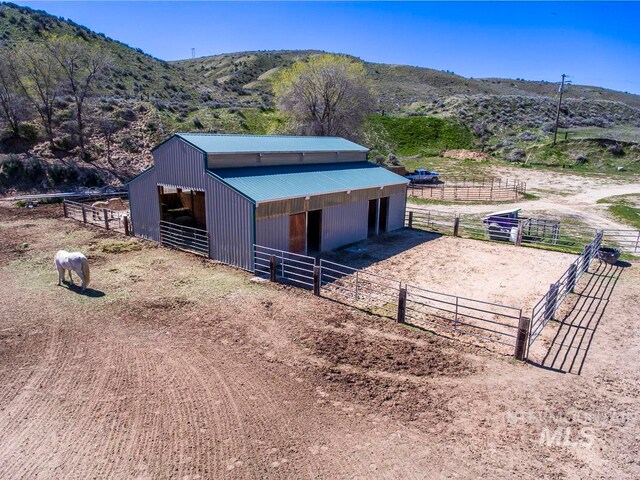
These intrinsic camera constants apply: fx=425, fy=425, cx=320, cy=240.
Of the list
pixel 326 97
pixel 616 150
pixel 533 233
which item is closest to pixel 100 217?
pixel 533 233

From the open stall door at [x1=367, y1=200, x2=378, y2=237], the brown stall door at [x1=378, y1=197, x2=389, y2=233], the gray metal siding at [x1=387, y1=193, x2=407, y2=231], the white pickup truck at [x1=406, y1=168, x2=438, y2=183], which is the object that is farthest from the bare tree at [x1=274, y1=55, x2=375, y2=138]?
the open stall door at [x1=367, y1=200, x2=378, y2=237]

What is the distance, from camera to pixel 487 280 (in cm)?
1476

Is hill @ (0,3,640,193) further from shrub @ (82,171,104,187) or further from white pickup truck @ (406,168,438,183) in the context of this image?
white pickup truck @ (406,168,438,183)

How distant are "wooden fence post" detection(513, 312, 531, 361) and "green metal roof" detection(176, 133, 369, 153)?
11.9 m

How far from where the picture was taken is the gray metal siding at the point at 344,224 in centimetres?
1800

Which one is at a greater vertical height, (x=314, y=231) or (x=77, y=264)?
(x=77, y=264)

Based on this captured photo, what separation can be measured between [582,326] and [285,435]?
879 centimetres

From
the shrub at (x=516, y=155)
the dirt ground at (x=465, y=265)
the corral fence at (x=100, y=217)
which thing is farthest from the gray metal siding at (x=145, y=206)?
the shrub at (x=516, y=155)

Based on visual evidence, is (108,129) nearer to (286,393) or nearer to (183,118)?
(183,118)

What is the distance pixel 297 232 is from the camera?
16641mm

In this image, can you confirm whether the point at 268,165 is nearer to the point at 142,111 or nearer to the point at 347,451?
the point at 347,451

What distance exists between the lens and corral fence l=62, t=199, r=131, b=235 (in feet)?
68.5

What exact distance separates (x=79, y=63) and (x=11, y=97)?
588 centimetres

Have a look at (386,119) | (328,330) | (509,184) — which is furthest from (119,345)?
(386,119)
